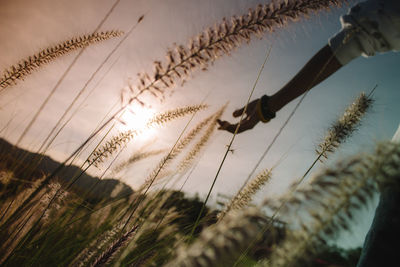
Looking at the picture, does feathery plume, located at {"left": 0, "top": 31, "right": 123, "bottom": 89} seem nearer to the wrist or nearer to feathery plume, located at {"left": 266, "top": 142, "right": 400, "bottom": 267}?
the wrist

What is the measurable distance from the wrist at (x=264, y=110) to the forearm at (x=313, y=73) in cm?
12

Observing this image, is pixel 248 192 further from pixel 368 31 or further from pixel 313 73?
pixel 368 31

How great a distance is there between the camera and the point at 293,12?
3.70ft

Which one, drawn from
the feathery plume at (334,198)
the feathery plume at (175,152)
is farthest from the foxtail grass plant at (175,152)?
the feathery plume at (334,198)

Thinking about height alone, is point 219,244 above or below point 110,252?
above

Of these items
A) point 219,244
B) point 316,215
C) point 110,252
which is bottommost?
point 110,252

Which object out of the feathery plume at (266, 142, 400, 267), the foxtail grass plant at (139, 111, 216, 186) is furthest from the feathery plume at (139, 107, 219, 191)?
the feathery plume at (266, 142, 400, 267)

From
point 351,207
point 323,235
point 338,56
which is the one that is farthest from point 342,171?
point 338,56

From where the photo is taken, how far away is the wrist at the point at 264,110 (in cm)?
144

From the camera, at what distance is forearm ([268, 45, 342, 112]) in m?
1.17

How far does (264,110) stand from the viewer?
1452 mm

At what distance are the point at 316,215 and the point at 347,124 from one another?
72cm

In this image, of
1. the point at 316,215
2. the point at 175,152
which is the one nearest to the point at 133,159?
the point at 175,152

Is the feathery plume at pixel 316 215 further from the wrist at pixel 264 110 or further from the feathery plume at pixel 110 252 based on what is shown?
the wrist at pixel 264 110
